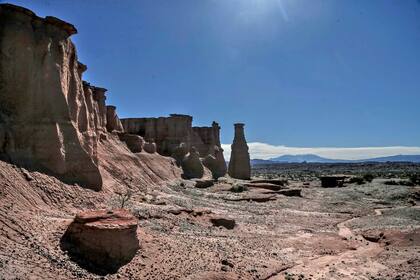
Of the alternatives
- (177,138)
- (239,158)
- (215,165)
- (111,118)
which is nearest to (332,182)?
(239,158)

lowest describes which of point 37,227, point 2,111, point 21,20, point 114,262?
point 114,262

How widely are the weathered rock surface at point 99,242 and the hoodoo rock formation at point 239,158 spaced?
128ft

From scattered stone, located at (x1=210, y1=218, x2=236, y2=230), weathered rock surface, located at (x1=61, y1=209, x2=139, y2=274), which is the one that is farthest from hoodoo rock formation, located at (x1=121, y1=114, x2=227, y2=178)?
weathered rock surface, located at (x1=61, y1=209, x2=139, y2=274)

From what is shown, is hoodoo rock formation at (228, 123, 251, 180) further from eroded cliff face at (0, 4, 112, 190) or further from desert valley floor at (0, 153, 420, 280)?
eroded cliff face at (0, 4, 112, 190)

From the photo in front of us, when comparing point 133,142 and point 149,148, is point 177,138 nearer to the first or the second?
point 149,148

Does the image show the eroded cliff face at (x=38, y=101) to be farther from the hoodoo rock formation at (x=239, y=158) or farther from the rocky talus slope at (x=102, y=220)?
the hoodoo rock formation at (x=239, y=158)

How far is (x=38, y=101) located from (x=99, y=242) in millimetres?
8418

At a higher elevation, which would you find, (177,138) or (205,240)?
(177,138)

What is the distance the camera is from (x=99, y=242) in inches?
459

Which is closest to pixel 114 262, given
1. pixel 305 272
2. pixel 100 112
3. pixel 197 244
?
pixel 197 244

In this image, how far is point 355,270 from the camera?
46.9 feet

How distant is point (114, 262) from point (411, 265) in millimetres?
10607

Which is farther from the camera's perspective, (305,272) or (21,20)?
(21,20)

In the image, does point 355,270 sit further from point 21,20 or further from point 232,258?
point 21,20
